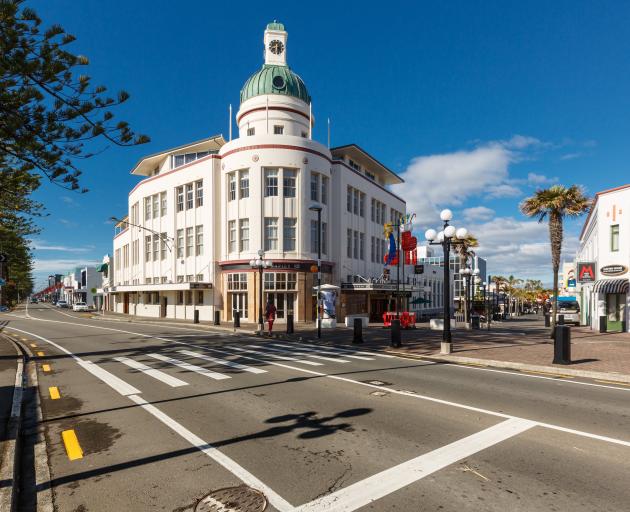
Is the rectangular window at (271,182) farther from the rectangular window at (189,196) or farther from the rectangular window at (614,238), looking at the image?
the rectangular window at (614,238)

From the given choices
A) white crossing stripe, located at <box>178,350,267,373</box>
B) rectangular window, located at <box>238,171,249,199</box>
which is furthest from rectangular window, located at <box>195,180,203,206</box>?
white crossing stripe, located at <box>178,350,267,373</box>

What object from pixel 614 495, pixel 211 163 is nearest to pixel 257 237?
pixel 211 163

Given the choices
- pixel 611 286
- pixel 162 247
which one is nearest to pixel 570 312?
pixel 611 286

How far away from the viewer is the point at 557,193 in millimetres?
22344

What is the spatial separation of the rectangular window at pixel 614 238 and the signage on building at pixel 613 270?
3.75ft

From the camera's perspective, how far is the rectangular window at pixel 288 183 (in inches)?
1336

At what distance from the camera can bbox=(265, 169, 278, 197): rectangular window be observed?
33.7m

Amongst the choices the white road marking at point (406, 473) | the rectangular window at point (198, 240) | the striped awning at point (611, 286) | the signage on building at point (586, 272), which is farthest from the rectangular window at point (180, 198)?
the white road marking at point (406, 473)

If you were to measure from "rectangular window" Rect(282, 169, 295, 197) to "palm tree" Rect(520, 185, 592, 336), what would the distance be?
17850 mm

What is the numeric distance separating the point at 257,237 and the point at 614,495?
30.2 metres

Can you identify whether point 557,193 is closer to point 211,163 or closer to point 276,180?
point 276,180

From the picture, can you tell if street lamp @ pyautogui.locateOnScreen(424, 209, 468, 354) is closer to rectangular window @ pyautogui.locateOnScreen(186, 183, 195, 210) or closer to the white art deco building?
the white art deco building

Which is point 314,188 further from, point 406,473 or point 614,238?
point 406,473

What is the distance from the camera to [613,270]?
84.2ft
